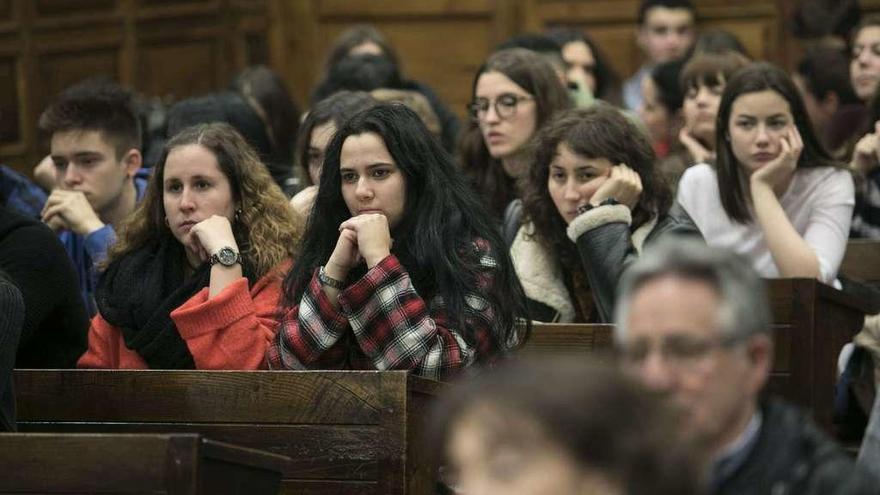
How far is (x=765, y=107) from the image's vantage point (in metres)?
5.61

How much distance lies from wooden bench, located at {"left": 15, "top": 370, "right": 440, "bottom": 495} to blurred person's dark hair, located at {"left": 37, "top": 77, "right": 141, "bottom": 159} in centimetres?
166

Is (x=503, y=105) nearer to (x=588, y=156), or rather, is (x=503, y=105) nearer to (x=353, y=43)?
(x=588, y=156)

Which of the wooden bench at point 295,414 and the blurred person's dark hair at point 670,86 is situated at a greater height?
the blurred person's dark hair at point 670,86

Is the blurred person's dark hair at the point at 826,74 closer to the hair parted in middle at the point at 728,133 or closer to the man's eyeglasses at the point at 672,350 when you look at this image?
the hair parted in middle at the point at 728,133

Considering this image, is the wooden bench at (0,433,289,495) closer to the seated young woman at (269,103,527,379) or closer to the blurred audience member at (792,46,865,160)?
the seated young woman at (269,103,527,379)

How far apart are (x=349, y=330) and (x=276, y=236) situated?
596 millimetres

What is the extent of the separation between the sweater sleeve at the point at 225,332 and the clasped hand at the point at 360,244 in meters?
0.36

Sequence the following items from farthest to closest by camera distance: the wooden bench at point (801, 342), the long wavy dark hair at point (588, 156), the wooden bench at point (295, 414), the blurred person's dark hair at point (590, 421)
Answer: the long wavy dark hair at point (588, 156) < the wooden bench at point (801, 342) < the wooden bench at point (295, 414) < the blurred person's dark hair at point (590, 421)

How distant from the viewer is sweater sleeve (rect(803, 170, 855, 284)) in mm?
5438

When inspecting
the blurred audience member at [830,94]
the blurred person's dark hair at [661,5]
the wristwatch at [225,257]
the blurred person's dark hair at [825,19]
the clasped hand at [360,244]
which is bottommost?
the wristwatch at [225,257]

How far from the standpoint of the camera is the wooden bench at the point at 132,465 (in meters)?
3.56

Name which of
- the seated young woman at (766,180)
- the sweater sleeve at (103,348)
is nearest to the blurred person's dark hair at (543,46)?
the seated young woman at (766,180)

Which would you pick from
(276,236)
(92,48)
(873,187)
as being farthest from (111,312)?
(92,48)

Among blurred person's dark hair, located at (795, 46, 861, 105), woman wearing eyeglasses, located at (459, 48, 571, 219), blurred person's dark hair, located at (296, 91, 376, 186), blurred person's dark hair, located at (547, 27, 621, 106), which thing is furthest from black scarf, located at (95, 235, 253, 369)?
blurred person's dark hair, located at (795, 46, 861, 105)
